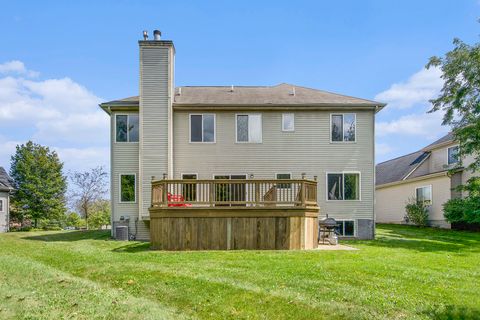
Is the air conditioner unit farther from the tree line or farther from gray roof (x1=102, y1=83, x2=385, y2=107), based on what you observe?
the tree line

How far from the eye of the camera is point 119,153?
14.5m

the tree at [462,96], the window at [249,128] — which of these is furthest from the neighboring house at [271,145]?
the tree at [462,96]

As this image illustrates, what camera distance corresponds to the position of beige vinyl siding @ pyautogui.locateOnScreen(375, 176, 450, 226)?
20.1 m

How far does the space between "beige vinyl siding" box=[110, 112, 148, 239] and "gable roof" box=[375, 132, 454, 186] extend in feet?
57.0

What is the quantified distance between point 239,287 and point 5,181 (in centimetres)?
2423

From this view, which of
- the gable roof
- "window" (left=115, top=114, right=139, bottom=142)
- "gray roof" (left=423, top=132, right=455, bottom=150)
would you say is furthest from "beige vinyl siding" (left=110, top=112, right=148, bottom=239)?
"gray roof" (left=423, top=132, right=455, bottom=150)

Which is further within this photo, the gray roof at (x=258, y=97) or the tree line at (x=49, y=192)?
the tree line at (x=49, y=192)

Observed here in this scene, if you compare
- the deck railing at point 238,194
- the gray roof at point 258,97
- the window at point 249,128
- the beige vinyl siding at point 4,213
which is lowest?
the beige vinyl siding at point 4,213

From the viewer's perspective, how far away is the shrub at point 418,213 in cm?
2062

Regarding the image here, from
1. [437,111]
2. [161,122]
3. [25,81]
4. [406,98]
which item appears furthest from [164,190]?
[406,98]

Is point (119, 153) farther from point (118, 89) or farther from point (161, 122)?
point (118, 89)

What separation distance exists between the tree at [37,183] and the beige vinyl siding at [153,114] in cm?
1442

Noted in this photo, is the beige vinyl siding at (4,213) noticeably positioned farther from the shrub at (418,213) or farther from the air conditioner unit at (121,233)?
the shrub at (418,213)

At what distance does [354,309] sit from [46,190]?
25.1 meters
